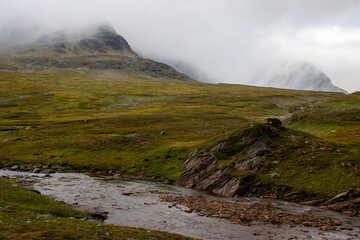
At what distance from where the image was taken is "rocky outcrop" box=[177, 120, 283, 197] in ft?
135

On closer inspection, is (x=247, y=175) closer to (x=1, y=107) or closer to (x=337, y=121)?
(x=337, y=121)

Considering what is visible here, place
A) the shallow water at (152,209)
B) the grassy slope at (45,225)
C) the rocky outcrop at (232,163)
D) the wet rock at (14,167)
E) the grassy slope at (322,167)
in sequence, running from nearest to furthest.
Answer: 1. the grassy slope at (45,225)
2. the shallow water at (152,209)
3. the grassy slope at (322,167)
4. the rocky outcrop at (232,163)
5. the wet rock at (14,167)

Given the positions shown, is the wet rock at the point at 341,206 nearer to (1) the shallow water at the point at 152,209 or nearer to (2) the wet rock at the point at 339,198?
(2) the wet rock at the point at 339,198

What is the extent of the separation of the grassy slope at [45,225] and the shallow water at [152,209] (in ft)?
13.3

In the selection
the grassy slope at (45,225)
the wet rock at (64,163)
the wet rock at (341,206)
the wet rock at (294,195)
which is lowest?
the wet rock at (64,163)

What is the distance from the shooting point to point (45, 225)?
773 inches

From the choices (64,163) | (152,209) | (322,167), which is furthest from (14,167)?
(322,167)

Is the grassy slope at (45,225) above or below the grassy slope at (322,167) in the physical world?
below

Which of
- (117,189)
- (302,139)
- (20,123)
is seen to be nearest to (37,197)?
(117,189)

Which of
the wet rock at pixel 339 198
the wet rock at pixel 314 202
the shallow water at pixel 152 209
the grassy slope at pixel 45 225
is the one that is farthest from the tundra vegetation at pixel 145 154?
the shallow water at pixel 152 209

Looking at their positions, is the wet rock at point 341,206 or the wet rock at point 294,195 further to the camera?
the wet rock at point 294,195

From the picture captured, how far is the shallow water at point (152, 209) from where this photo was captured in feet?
81.1

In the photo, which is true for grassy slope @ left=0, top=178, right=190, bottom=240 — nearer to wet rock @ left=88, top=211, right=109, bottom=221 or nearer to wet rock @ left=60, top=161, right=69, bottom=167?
wet rock @ left=88, top=211, right=109, bottom=221

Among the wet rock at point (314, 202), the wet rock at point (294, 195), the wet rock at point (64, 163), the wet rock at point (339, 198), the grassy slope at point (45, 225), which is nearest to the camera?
the grassy slope at point (45, 225)
